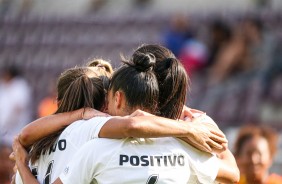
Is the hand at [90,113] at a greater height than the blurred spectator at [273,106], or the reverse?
the hand at [90,113]

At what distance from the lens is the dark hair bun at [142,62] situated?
5020mm

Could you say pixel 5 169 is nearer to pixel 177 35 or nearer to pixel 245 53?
pixel 245 53

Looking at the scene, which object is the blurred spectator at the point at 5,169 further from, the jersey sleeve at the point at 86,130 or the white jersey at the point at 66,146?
the jersey sleeve at the point at 86,130

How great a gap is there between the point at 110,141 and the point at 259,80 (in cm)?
883

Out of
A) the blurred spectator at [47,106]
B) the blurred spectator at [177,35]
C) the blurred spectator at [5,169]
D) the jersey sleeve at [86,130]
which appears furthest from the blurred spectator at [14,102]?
the jersey sleeve at [86,130]

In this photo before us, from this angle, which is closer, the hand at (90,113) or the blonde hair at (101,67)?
the hand at (90,113)

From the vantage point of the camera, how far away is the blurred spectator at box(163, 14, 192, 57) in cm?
1445

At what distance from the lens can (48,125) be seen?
527 centimetres

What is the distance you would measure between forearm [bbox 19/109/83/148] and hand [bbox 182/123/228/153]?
1.84ft

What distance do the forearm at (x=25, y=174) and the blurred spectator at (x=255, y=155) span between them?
7.59 feet

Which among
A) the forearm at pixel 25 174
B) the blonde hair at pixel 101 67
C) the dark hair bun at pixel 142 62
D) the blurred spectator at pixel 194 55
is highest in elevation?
the dark hair bun at pixel 142 62

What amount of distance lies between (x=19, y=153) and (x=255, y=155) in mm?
2378

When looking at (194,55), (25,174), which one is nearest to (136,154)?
(25,174)

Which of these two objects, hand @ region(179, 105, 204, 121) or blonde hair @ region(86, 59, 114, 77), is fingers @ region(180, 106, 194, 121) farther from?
blonde hair @ region(86, 59, 114, 77)
